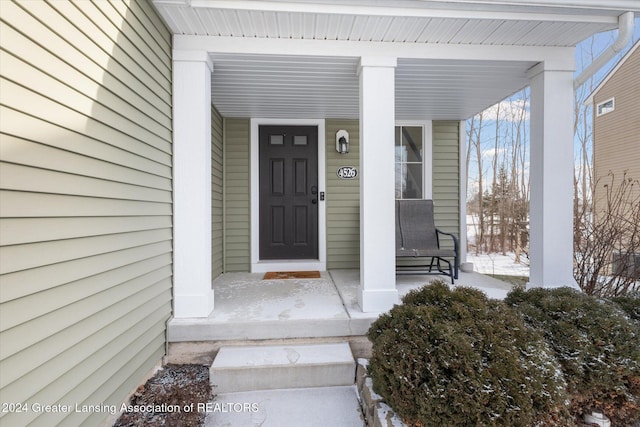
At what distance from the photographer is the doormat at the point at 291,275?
12.7ft

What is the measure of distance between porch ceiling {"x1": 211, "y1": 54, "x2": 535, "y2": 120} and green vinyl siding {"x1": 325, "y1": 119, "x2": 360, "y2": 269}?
10.7 inches

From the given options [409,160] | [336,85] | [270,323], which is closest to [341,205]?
[409,160]

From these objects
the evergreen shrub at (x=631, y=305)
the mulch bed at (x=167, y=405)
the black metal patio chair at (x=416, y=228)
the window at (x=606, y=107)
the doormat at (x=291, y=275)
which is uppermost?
the window at (x=606, y=107)

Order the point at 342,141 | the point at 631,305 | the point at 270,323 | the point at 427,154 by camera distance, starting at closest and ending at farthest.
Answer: the point at 631,305 < the point at 270,323 < the point at 342,141 < the point at 427,154

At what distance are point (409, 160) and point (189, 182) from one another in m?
3.14

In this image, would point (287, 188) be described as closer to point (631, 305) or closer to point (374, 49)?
point (374, 49)

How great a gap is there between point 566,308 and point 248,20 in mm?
2822

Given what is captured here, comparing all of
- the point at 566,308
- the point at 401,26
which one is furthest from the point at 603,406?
Result: the point at 401,26

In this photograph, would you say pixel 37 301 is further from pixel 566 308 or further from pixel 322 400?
pixel 566 308

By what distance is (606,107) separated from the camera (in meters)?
8.97

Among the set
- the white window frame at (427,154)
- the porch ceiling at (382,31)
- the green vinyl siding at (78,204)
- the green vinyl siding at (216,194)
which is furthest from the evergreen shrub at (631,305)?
the green vinyl siding at (216,194)

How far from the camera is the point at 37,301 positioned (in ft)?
3.91

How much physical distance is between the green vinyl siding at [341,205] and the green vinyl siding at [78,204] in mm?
2530

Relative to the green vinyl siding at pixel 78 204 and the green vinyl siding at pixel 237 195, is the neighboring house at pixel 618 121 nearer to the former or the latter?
the green vinyl siding at pixel 237 195
